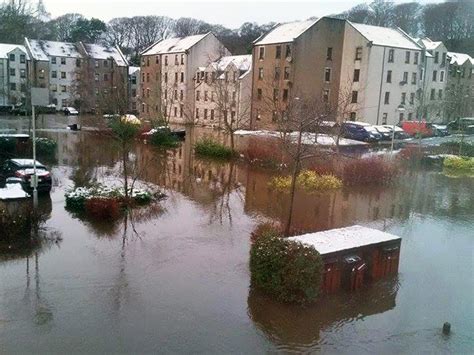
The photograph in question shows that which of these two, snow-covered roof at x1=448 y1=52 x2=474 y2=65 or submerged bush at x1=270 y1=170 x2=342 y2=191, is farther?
snow-covered roof at x1=448 y1=52 x2=474 y2=65

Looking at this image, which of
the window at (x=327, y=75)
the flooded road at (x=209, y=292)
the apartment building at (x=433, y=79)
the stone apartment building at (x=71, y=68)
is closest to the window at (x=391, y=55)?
the apartment building at (x=433, y=79)

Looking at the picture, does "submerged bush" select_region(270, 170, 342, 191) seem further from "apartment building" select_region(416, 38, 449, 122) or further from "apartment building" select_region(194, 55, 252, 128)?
"apartment building" select_region(416, 38, 449, 122)

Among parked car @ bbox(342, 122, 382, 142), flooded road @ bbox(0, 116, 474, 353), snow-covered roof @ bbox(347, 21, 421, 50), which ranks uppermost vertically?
snow-covered roof @ bbox(347, 21, 421, 50)

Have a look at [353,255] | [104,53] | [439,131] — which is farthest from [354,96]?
[104,53]

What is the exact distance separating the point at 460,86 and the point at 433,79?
11.6ft

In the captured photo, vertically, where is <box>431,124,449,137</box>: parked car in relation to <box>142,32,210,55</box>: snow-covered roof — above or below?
below

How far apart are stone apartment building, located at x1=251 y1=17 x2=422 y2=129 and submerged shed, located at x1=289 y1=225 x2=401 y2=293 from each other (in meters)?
32.2

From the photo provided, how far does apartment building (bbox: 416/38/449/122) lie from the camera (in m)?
46.6

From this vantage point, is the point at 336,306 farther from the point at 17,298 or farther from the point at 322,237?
the point at 17,298

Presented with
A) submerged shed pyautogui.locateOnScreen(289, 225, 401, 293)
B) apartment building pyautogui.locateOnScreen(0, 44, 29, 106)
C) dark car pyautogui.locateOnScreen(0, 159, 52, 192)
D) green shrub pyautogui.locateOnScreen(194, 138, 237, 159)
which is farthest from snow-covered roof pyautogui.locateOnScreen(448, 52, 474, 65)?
apartment building pyautogui.locateOnScreen(0, 44, 29, 106)

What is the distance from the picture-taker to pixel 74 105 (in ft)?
227

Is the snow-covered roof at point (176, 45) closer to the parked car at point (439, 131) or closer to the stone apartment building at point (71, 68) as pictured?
the stone apartment building at point (71, 68)

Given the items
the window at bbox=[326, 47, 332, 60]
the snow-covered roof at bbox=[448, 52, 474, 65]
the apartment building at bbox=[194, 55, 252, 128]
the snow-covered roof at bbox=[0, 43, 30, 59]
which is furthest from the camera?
the snow-covered roof at bbox=[0, 43, 30, 59]

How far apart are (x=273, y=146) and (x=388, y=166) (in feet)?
23.0
